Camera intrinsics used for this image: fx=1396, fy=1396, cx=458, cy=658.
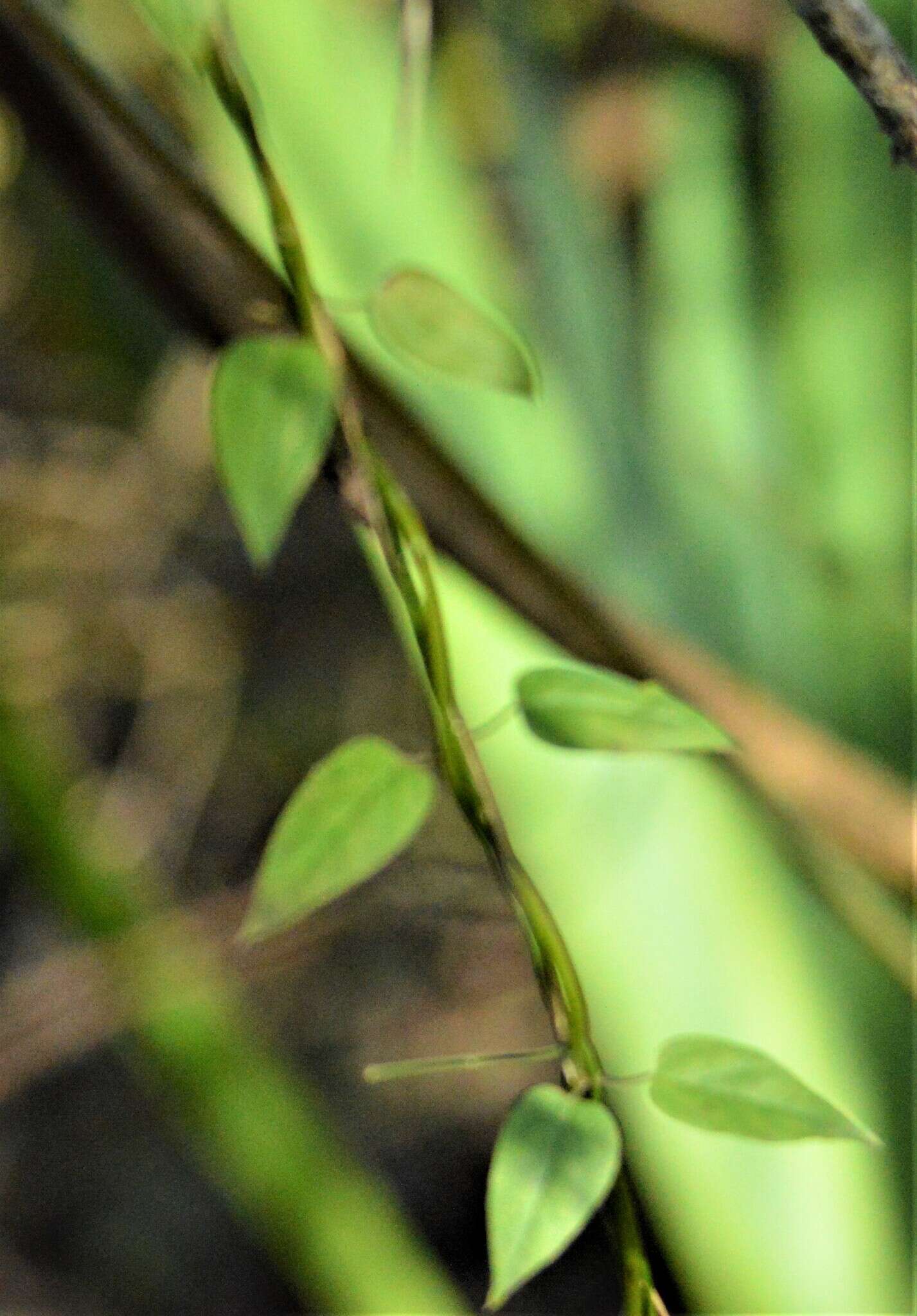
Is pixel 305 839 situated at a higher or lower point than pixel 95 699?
higher

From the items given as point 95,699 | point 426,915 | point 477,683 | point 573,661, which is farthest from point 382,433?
point 95,699

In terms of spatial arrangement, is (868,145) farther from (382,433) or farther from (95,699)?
(95,699)

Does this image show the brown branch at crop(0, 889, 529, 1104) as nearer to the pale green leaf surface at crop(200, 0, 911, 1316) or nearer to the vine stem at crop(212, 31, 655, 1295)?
the pale green leaf surface at crop(200, 0, 911, 1316)

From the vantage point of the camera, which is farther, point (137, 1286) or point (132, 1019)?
point (137, 1286)

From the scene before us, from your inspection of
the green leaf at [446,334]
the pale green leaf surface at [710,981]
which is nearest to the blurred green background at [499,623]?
the pale green leaf surface at [710,981]

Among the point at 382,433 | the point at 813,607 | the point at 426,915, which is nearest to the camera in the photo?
the point at 382,433

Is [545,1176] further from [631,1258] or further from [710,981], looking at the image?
[710,981]

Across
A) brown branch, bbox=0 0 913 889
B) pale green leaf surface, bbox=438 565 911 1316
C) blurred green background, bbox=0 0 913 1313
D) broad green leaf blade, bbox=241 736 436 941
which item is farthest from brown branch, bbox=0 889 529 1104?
broad green leaf blade, bbox=241 736 436 941

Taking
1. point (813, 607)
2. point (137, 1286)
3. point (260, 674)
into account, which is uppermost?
point (813, 607)
